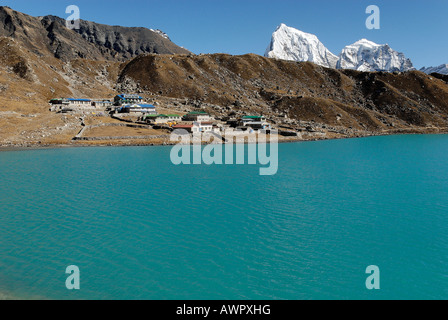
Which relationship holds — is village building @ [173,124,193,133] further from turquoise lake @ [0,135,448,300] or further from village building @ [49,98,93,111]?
turquoise lake @ [0,135,448,300]

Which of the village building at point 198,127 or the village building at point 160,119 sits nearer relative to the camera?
the village building at point 198,127

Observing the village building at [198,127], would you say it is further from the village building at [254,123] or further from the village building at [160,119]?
the village building at [254,123]

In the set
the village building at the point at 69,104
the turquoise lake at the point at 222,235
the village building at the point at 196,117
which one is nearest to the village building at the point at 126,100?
the village building at the point at 69,104

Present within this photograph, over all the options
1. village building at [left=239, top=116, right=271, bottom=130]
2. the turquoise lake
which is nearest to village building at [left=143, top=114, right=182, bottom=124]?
village building at [left=239, top=116, right=271, bottom=130]

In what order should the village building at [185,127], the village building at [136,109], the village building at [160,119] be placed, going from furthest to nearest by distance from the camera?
the village building at [136,109], the village building at [160,119], the village building at [185,127]

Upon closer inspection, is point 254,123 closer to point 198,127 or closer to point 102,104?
point 198,127

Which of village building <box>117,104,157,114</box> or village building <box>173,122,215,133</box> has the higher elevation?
village building <box>117,104,157,114</box>

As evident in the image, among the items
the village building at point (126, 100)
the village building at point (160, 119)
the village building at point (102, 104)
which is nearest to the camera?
the village building at point (160, 119)

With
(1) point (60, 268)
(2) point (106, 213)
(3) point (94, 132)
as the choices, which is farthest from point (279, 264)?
(3) point (94, 132)

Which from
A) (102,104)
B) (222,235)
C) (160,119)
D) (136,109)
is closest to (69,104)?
(102,104)
